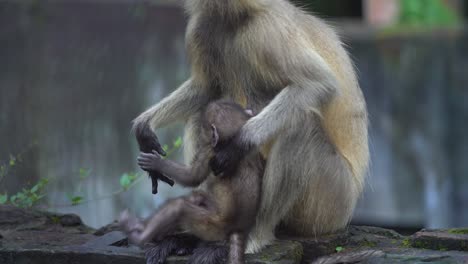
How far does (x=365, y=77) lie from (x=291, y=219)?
6.69 metres

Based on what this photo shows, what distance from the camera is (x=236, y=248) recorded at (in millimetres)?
4633

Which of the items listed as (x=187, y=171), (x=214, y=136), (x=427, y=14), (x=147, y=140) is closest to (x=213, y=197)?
(x=187, y=171)

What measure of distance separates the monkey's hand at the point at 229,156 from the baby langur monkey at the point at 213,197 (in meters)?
0.03

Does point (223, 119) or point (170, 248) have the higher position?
point (223, 119)

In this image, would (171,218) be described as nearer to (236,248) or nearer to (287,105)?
(236,248)

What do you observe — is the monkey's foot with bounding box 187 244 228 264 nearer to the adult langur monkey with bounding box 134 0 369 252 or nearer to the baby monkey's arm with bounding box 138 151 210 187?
the adult langur monkey with bounding box 134 0 369 252

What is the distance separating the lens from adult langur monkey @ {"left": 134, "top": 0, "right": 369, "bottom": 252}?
4859 millimetres

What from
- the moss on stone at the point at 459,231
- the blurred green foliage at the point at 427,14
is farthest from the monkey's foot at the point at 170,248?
the blurred green foliage at the point at 427,14

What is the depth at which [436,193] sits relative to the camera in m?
11.5

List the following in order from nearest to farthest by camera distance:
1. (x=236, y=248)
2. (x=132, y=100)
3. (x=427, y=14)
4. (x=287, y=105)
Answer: (x=236, y=248)
(x=287, y=105)
(x=132, y=100)
(x=427, y=14)

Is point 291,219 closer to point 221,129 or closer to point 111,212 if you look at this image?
point 221,129

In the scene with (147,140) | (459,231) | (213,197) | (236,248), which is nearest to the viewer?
(236,248)

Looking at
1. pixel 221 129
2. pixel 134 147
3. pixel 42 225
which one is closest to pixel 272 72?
pixel 221 129

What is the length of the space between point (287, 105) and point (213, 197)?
2.05 ft
